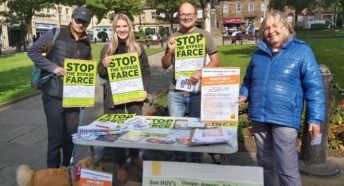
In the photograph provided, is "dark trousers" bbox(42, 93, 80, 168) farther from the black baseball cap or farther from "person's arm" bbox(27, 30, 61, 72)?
the black baseball cap

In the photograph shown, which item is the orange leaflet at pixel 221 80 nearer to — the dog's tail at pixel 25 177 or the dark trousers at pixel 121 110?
the dark trousers at pixel 121 110

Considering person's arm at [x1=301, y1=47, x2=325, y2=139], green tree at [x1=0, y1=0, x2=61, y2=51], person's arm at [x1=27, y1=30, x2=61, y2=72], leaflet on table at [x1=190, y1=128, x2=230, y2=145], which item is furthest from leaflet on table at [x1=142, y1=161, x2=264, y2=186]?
green tree at [x1=0, y1=0, x2=61, y2=51]

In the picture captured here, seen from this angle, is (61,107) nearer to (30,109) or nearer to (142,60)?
(142,60)

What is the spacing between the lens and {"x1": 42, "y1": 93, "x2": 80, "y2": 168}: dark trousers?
4844 mm

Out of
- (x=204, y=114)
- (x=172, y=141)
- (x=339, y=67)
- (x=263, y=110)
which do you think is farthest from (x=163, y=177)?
(x=339, y=67)

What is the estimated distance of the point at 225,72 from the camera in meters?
4.02

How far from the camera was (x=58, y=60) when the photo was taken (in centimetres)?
478

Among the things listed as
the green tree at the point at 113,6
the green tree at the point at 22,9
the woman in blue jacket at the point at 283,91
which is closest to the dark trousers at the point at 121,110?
the woman in blue jacket at the point at 283,91

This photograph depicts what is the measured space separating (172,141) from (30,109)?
783 cm

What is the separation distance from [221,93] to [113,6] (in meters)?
48.1

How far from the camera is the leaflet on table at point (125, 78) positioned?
4.64 m

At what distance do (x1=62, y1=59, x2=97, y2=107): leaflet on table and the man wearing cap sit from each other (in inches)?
4.2

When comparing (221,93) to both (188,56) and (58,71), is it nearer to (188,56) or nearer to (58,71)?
(188,56)

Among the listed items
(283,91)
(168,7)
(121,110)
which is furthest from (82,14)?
(168,7)
